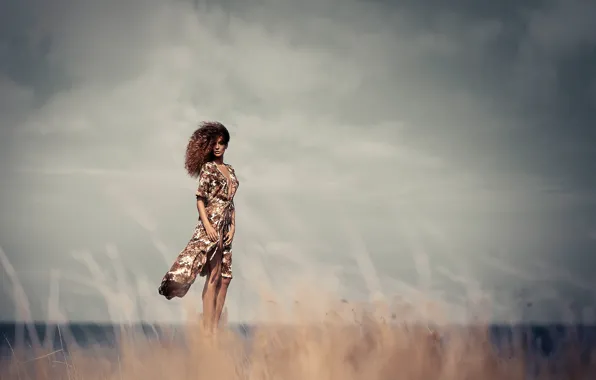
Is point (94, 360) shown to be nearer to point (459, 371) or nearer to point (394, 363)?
point (394, 363)

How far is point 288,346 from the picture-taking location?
4.63m

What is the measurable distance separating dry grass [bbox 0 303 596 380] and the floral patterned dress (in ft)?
1.17

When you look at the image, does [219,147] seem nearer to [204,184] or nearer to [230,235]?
[204,184]

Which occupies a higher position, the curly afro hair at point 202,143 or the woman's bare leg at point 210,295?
the curly afro hair at point 202,143

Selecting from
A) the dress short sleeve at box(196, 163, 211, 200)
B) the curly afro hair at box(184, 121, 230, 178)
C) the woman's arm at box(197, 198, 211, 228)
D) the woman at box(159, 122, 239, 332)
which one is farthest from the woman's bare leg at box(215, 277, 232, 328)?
the curly afro hair at box(184, 121, 230, 178)

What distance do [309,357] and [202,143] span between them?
1.68 metres

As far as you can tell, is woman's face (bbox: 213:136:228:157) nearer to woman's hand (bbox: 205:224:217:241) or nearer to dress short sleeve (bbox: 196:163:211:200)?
dress short sleeve (bbox: 196:163:211:200)

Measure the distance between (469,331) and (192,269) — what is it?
1.79m

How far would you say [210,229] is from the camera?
16.7ft

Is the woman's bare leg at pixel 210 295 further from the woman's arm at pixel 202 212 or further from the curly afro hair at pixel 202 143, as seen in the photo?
the curly afro hair at pixel 202 143

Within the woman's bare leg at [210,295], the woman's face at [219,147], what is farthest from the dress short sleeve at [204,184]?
the woman's bare leg at [210,295]

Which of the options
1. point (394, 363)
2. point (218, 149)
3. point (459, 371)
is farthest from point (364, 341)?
point (218, 149)

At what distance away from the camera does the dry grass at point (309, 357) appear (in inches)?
174

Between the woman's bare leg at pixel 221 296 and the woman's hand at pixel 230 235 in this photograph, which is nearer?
the woman's bare leg at pixel 221 296
